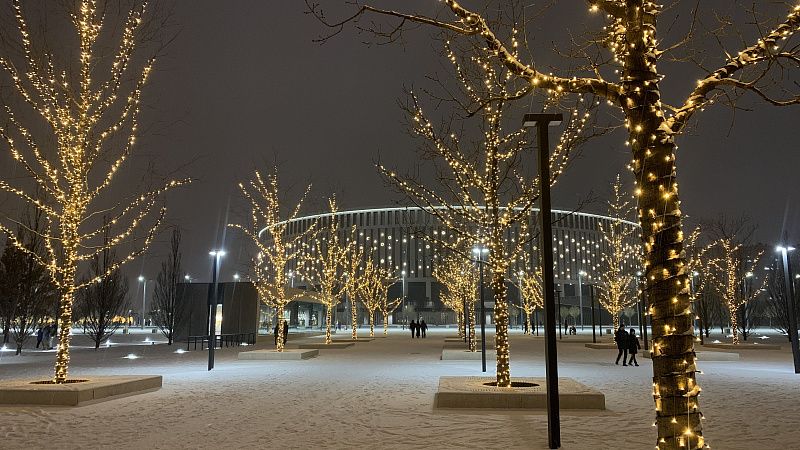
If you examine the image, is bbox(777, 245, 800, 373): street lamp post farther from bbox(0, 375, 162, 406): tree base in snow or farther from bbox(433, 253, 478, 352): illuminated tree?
bbox(0, 375, 162, 406): tree base in snow

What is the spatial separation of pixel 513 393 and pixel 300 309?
228ft

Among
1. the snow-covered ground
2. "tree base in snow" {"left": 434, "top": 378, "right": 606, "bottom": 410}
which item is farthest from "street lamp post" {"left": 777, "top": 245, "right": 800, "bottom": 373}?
"tree base in snow" {"left": 434, "top": 378, "right": 606, "bottom": 410}

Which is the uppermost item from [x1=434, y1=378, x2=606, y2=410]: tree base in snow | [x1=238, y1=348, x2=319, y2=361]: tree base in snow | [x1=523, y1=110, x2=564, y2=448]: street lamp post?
[x1=523, y1=110, x2=564, y2=448]: street lamp post

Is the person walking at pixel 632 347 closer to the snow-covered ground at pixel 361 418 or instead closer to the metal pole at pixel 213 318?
the snow-covered ground at pixel 361 418

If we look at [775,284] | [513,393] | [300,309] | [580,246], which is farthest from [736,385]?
[580,246]

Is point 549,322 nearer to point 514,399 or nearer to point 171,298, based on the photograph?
point 514,399

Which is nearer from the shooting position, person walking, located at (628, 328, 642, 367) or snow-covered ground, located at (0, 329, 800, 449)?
snow-covered ground, located at (0, 329, 800, 449)

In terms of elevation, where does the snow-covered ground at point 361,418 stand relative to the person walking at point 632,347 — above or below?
below

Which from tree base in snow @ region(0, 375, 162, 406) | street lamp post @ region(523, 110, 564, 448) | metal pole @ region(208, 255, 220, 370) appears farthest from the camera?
metal pole @ region(208, 255, 220, 370)

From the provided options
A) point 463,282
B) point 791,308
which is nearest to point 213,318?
point 463,282

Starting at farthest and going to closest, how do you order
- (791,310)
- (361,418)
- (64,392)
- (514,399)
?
1. (791,310)
2. (64,392)
3. (514,399)
4. (361,418)

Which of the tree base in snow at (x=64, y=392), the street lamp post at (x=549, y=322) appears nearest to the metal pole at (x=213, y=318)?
the tree base in snow at (x=64, y=392)

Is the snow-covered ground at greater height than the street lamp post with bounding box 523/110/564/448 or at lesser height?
lesser

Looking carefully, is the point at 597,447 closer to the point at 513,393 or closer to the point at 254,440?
the point at 513,393
